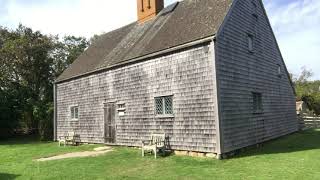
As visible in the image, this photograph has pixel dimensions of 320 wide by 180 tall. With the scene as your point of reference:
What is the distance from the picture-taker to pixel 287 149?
16609 millimetres

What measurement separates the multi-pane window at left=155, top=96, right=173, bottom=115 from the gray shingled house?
47 millimetres

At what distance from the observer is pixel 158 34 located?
19203 mm

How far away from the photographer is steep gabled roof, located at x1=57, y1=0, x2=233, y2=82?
54.2ft

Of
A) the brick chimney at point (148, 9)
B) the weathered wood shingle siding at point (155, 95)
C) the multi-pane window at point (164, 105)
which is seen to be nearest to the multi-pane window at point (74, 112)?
the weathered wood shingle siding at point (155, 95)

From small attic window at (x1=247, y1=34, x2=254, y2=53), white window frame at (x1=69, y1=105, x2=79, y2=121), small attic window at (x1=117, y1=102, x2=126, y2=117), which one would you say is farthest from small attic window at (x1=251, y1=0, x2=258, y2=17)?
white window frame at (x1=69, y1=105, x2=79, y2=121)

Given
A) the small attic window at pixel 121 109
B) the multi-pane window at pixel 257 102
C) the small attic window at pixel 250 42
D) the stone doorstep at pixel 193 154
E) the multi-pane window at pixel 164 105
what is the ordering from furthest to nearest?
the small attic window at pixel 121 109 < the small attic window at pixel 250 42 < the multi-pane window at pixel 257 102 < the multi-pane window at pixel 164 105 < the stone doorstep at pixel 193 154

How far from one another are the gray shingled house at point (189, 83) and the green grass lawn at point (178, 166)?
1.25 metres

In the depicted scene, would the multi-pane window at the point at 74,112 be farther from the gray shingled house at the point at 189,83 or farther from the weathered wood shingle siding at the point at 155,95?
the weathered wood shingle siding at the point at 155,95

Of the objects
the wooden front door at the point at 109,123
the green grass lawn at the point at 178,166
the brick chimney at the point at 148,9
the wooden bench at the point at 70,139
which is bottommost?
Result: the green grass lawn at the point at 178,166

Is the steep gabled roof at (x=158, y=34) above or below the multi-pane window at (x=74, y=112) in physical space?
above

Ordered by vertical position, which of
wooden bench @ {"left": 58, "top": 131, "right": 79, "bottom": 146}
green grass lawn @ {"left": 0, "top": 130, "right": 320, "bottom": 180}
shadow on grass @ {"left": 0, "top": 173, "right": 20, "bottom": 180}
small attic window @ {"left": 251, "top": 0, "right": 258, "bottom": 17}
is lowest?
shadow on grass @ {"left": 0, "top": 173, "right": 20, "bottom": 180}

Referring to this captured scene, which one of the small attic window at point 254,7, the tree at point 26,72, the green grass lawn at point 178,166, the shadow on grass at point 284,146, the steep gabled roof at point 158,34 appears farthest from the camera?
the tree at point 26,72

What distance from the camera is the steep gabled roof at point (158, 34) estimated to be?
16531mm

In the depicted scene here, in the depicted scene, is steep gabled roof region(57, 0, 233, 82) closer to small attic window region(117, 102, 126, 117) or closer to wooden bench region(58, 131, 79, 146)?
small attic window region(117, 102, 126, 117)
